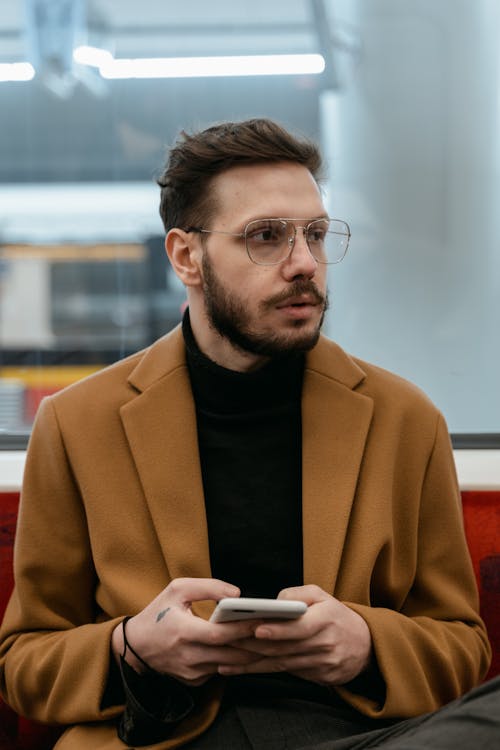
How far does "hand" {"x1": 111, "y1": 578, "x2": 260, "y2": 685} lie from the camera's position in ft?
4.87

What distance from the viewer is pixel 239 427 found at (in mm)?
1870

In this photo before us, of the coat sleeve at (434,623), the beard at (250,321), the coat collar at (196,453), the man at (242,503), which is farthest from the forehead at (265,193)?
the coat sleeve at (434,623)

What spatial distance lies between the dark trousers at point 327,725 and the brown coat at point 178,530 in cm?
4

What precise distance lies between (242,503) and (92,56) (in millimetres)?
1434

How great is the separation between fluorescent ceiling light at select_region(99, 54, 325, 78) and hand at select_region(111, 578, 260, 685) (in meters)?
1.56

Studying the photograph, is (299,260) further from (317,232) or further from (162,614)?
(162,614)

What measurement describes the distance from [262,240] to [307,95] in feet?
3.07

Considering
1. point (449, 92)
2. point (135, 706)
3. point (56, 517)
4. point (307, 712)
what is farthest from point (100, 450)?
point (449, 92)

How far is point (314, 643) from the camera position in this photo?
1.51 meters

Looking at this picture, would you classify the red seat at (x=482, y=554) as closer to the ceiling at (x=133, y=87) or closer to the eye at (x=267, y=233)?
the eye at (x=267, y=233)

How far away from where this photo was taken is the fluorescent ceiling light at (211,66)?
8.34 ft

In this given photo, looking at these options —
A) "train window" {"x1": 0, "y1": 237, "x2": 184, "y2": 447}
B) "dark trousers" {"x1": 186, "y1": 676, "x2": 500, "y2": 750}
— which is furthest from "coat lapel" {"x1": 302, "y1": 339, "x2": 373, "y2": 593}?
"train window" {"x1": 0, "y1": 237, "x2": 184, "y2": 447}

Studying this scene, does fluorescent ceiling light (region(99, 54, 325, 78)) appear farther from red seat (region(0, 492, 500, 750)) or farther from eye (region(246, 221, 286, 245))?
red seat (region(0, 492, 500, 750))

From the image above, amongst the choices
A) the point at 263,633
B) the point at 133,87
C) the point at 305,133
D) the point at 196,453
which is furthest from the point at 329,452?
the point at 133,87
